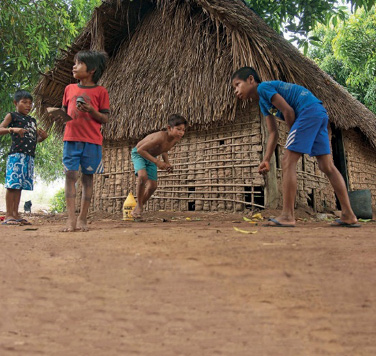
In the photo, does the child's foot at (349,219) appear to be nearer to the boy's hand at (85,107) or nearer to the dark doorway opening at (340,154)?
the boy's hand at (85,107)

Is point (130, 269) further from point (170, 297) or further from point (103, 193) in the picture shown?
point (103, 193)

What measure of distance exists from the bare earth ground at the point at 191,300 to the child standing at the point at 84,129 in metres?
1.09

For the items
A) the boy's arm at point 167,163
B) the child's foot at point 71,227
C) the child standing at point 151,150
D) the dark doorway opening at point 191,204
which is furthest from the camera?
the dark doorway opening at point 191,204

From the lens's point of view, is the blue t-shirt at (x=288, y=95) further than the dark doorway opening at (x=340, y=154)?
No

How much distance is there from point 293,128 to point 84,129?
171 cm

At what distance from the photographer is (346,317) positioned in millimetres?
1029

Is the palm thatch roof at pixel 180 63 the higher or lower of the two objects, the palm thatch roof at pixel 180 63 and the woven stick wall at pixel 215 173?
the higher

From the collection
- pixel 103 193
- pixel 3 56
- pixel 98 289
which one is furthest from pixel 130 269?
pixel 3 56

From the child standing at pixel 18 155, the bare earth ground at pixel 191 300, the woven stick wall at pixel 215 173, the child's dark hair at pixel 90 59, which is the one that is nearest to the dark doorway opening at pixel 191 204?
the woven stick wall at pixel 215 173

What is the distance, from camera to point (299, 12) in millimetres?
5590

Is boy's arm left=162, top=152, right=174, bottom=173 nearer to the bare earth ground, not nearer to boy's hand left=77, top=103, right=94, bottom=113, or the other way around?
boy's hand left=77, top=103, right=94, bottom=113

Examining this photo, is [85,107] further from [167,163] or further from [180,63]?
[180,63]

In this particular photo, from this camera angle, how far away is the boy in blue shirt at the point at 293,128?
2.67 metres

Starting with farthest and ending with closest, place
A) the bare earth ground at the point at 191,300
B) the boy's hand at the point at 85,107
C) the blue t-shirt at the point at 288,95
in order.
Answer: the blue t-shirt at the point at 288,95 < the boy's hand at the point at 85,107 < the bare earth ground at the point at 191,300
